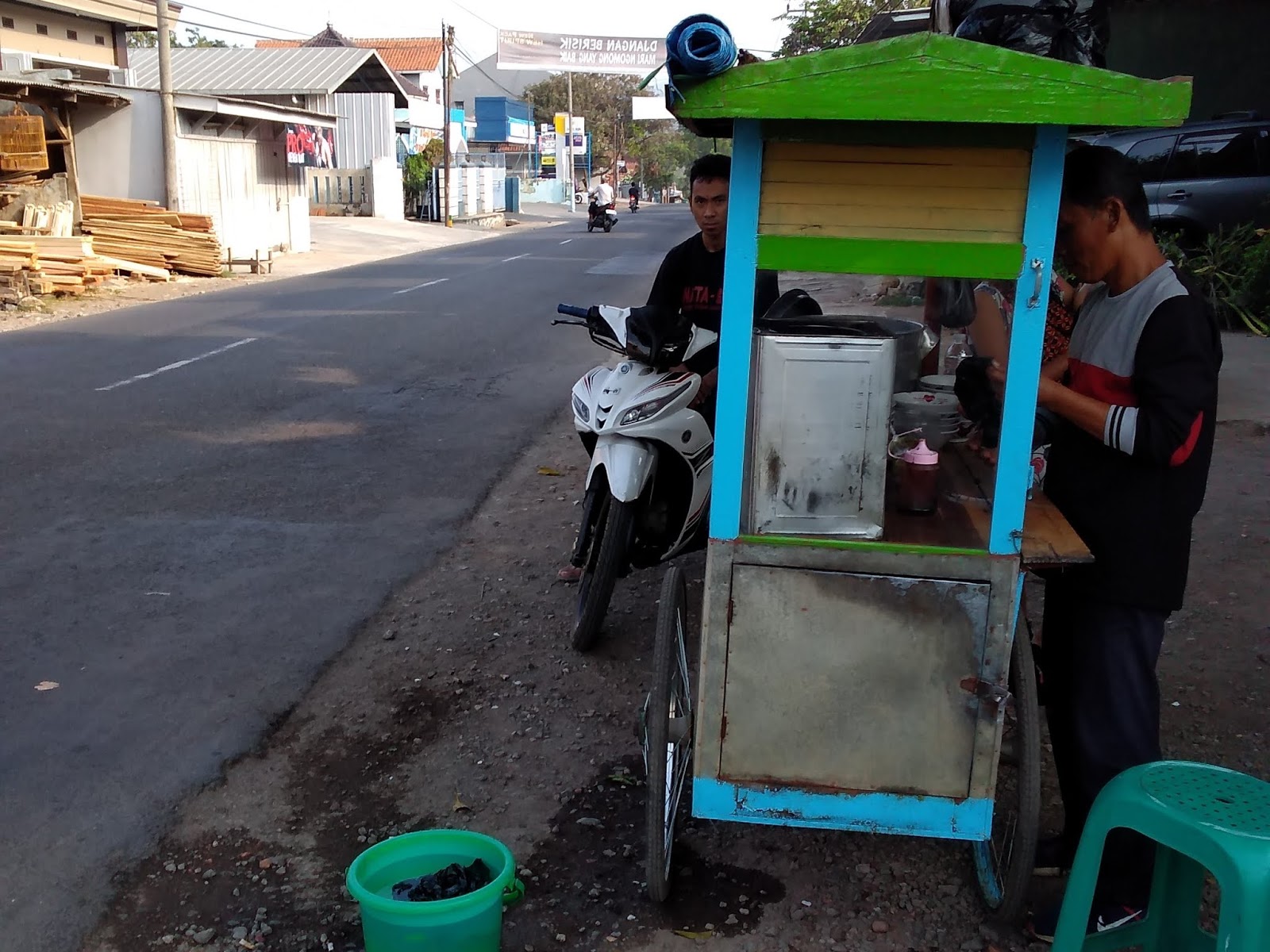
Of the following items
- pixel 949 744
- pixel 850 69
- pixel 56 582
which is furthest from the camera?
pixel 56 582

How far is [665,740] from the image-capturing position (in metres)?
2.71

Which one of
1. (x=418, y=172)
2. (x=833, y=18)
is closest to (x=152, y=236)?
(x=833, y=18)

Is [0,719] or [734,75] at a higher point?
[734,75]

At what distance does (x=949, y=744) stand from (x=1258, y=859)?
0.82 metres

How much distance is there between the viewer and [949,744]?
266 cm

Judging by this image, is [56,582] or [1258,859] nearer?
[1258,859]

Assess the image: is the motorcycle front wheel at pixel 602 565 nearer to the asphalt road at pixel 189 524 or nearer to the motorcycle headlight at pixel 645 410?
the motorcycle headlight at pixel 645 410

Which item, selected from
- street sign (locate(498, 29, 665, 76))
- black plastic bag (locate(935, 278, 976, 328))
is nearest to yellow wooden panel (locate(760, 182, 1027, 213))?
black plastic bag (locate(935, 278, 976, 328))

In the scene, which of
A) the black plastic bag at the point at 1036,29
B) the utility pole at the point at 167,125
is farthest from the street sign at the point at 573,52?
the black plastic bag at the point at 1036,29

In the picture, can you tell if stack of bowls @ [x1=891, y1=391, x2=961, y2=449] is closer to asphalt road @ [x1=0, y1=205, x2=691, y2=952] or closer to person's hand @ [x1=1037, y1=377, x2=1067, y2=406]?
person's hand @ [x1=1037, y1=377, x2=1067, y2=406]

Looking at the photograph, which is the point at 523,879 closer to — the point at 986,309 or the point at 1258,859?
the point at 1258,859

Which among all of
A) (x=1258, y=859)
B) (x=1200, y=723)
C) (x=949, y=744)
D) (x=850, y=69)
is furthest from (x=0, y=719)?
(x=1200, y=723)

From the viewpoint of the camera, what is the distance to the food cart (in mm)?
2330

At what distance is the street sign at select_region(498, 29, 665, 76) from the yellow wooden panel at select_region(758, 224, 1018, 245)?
4192 cm
